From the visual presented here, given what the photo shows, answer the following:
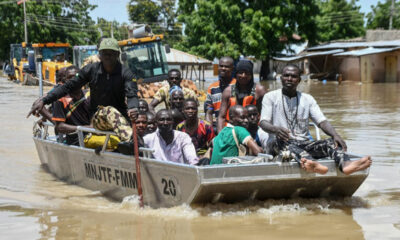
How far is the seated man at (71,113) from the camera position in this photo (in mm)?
6996

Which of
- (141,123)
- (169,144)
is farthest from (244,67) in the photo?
(169,144)

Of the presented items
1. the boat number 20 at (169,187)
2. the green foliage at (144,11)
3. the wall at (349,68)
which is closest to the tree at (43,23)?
the green foliage at (144,11)

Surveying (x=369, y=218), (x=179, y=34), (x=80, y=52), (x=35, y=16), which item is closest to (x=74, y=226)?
(x=369, y=218)

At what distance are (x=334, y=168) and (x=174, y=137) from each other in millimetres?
1701

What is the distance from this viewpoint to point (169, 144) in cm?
619

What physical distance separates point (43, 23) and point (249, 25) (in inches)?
965

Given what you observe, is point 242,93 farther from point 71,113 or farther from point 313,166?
point 71,113

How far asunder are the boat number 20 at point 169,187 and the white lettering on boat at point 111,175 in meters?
0.54

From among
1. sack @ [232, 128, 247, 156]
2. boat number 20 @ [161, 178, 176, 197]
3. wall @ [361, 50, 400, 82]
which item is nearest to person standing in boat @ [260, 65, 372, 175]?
sack @ [232, 128, 247, 156]

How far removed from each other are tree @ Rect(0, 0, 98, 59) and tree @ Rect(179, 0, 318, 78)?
20.1m

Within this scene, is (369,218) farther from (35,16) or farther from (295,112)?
(35,16)

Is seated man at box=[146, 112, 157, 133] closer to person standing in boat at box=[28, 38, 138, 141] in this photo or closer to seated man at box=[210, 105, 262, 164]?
person standing in boat at box=[28, 38, 138, 141]

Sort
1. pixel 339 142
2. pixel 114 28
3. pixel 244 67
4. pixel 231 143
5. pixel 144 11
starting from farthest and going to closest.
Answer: pixel 114 28 → pixel 144 11 → pixel 244 67 → pixel 231 143 → pixel 339 142

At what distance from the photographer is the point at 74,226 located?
5801 mm
